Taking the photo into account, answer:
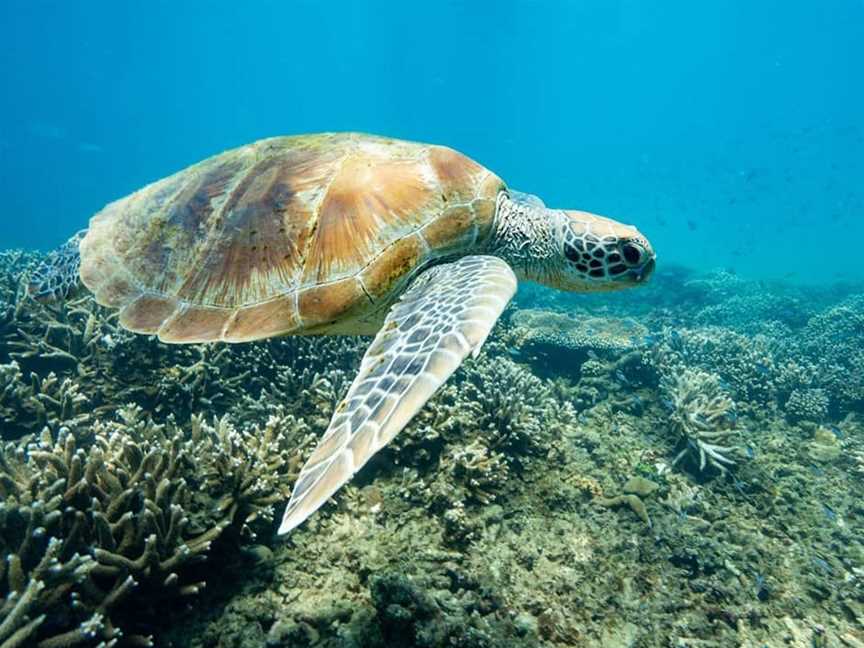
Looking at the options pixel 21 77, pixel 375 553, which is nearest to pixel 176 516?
pixel 375 553

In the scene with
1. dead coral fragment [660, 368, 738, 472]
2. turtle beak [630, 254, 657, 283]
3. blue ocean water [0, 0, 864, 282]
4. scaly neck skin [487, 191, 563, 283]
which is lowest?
dead coral fragment [660, 368, 738, 472]

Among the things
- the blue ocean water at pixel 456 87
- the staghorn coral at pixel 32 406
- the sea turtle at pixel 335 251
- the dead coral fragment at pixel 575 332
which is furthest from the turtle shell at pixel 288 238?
the blue ocean water at pixel 456 87

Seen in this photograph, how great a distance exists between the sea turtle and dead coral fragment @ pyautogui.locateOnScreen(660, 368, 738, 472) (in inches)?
81.7

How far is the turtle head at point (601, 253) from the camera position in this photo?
3.40 m

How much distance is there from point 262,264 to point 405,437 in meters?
1.63

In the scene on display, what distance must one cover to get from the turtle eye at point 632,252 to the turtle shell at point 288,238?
1.11 meters

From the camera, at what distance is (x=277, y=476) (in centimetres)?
265

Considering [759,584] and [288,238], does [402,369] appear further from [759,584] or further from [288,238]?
[759,584]

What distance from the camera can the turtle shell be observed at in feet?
8.75

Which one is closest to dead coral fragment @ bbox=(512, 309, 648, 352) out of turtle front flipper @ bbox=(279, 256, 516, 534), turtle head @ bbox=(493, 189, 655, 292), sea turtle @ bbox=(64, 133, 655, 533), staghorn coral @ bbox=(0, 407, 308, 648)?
turtle head @ bbox=(493, 189, 655, 292)

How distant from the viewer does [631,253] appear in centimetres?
Answer: 339

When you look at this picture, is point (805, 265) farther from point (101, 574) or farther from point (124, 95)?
point (124, 95)

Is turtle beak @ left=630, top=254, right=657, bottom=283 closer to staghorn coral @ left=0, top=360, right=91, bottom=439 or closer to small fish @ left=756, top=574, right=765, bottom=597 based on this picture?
small fish @ left=756, top=574, right=765, bottom=597

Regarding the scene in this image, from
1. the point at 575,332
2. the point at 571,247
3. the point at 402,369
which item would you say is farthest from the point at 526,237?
the point at 575,332
